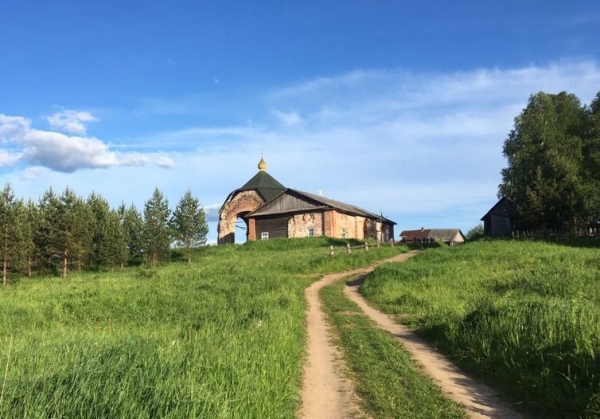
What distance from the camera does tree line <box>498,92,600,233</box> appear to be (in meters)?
35.1

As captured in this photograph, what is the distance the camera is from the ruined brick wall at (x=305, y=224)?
47.5 metres

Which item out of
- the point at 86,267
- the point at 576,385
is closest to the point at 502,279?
the point at 576,385

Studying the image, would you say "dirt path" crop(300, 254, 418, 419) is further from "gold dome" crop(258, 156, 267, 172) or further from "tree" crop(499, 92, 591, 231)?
"gold dome" crop(258, 156, 267, 172)

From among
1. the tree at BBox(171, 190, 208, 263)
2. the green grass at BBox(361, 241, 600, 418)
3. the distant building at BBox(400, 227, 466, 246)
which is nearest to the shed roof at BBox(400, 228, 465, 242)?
the distant building at BBox(400, 227, 466, 246)

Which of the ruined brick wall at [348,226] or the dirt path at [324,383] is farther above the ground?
the ruined brick wall at [348,226]

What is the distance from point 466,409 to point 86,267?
39.5 metres

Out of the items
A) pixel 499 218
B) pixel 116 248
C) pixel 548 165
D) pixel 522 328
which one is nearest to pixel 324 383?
pixel 522 328

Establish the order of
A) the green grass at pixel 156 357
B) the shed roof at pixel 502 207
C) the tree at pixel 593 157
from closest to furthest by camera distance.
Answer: the green grass at pixel 156 357
the tree at pixel 593 157
the shed roof at pixel 502 207

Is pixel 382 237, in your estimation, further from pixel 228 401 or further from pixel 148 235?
pixel 228 401

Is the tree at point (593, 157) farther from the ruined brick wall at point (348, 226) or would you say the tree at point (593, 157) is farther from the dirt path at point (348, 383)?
the dirt path at point (348, 383)

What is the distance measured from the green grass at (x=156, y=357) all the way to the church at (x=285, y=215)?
105ft

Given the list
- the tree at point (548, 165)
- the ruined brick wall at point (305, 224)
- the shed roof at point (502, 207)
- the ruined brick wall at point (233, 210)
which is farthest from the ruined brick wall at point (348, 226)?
the tree at point (548, 165)

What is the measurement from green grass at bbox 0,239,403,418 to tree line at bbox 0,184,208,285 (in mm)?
20122

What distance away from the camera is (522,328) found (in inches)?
317
